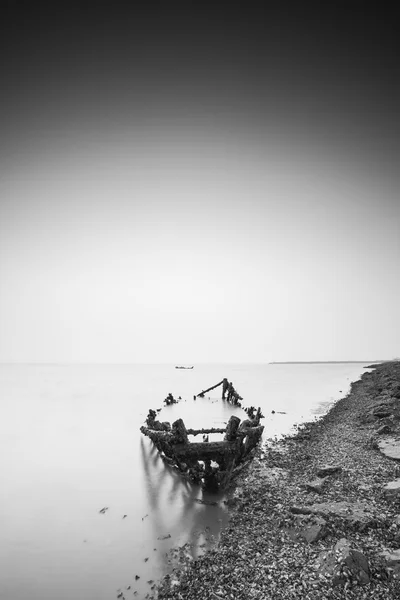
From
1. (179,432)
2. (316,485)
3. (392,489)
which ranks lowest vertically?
(316,485)

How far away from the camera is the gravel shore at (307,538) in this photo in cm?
A: 641

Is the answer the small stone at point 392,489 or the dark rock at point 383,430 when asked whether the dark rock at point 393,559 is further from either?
the dark rock at point 383,430

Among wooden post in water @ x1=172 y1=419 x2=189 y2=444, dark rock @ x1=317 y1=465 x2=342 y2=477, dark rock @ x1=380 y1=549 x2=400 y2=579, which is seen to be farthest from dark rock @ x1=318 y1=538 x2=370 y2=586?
wooden post in water @ x1=172 y1=419 x2=189 y2=444

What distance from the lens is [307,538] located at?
7.96 metres

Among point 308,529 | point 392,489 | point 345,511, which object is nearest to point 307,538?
point 308,529

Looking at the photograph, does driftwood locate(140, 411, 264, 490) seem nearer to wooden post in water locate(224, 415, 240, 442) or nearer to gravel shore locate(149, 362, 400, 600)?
wooden post in water locate(224, 415, 240, 442)

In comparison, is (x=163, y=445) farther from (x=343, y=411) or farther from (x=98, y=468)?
(x=343, y=411)

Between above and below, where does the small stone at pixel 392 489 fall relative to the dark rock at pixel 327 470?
above

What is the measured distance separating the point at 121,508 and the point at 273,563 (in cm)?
715

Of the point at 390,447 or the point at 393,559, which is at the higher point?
the point at 390,447

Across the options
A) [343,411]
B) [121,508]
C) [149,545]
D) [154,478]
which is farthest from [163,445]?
[343,411]

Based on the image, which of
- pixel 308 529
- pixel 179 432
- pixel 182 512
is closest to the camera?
pixel 308 529

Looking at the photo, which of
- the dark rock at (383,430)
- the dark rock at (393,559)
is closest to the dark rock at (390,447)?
the dark rock at (383,430)

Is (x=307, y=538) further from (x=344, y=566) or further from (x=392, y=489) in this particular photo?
(x=392, y=489)
